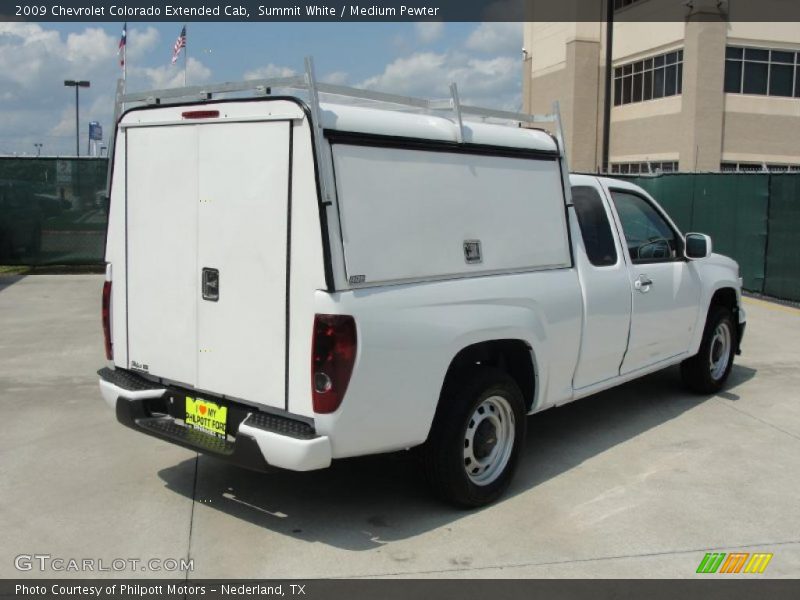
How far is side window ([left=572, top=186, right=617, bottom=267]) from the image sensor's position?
233 inches

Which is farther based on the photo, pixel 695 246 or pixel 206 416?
pixel 695 246

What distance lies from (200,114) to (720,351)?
17.3ft


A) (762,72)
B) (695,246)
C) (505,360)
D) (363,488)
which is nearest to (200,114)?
(505,360)

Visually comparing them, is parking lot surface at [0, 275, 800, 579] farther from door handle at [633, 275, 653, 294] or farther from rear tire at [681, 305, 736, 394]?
door handle at [633, 275, 653, 294]

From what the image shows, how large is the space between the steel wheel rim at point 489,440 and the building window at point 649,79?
3184 cm

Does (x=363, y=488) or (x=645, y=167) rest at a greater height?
(x=645, y=167)

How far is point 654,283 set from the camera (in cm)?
640

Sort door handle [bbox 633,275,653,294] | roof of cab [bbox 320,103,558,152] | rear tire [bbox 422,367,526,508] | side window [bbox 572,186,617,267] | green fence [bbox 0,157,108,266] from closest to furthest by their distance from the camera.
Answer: roof of cab [bbox 320,103,558,152] → rear tire [bbox 422,367,526,508] → side window [bbox 572,186,617,267] → door handle [bbox 633,275,653,294] → green fence [bbox 0,157,108,266]

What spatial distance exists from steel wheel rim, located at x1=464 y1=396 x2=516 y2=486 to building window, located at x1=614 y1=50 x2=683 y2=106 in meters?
31.8

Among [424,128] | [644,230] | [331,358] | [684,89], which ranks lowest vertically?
[331,358]

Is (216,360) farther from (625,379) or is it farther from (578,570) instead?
(625,379)

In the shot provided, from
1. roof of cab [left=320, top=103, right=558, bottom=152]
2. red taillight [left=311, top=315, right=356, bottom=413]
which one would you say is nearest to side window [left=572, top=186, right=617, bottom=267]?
roof of cab [left=320, top=103, right=558, bottom=152]

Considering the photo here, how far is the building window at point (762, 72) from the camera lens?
32875mm

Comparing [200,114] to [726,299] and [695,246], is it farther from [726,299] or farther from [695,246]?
[726,299]
